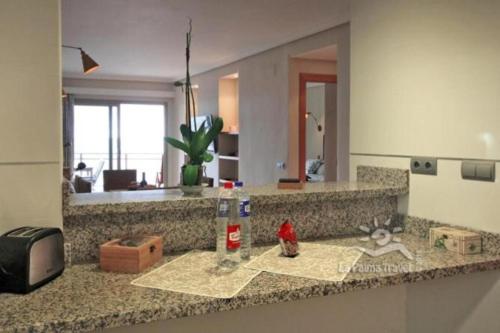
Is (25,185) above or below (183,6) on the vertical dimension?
below

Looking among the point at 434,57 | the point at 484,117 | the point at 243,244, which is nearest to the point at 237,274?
the point at 243,244

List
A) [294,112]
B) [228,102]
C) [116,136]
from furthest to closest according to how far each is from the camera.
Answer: [116,136]
[228,102]
[294,112]

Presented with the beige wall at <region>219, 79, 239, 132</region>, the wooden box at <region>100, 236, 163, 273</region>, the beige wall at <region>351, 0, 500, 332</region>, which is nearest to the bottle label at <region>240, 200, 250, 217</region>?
the wooden box at <region>100, 236, 163, 273</region>

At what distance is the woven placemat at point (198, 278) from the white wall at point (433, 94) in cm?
86

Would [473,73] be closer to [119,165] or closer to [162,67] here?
[162,67]

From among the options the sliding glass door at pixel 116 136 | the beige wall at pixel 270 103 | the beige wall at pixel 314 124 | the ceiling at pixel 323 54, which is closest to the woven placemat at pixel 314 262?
the beige wall at pixel 270 103

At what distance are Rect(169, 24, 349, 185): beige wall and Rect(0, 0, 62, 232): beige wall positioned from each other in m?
3.11

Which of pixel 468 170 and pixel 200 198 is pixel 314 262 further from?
pixel 468 170

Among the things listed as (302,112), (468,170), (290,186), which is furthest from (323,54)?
(468,170)

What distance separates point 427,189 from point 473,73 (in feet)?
1.58

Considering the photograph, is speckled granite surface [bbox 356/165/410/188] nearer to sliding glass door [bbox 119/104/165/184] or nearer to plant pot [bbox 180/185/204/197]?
plant pot [bbox 180/185/204/197]

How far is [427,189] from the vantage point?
184 cm

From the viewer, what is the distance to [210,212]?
1628mm

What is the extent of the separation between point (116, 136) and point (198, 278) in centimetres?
779
